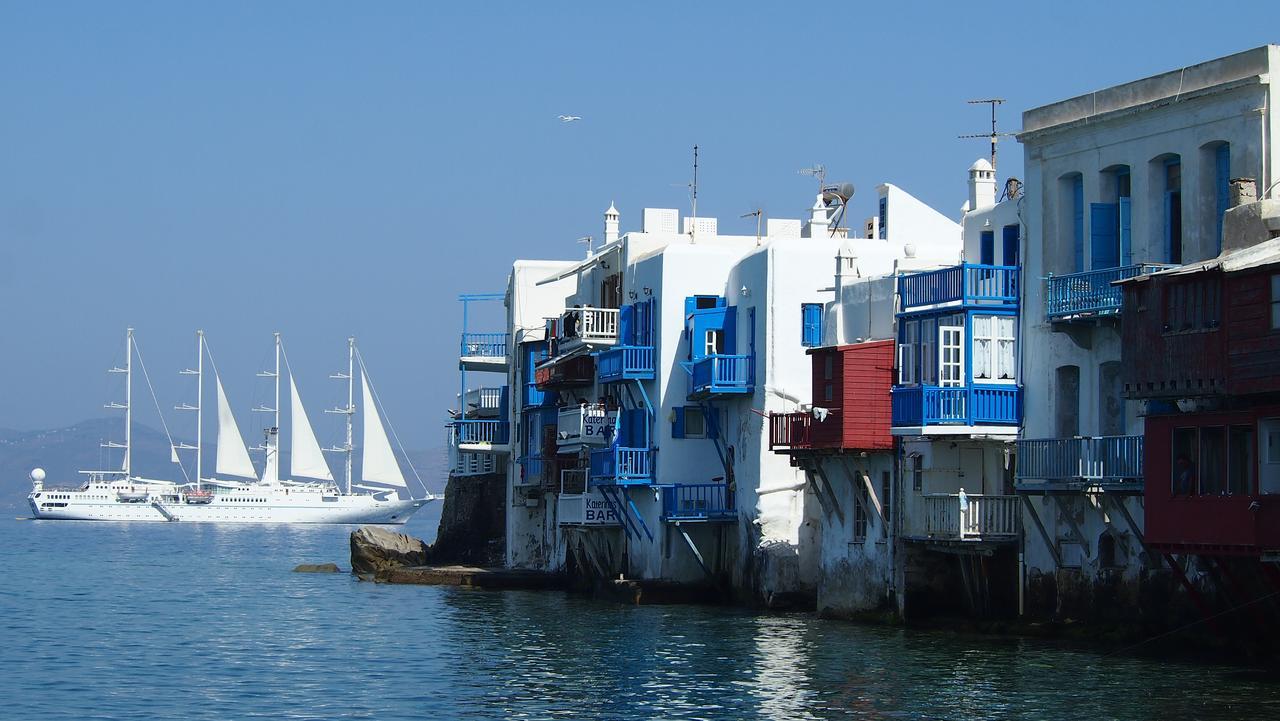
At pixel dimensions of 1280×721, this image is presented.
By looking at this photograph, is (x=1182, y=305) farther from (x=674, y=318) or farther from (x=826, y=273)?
(x=674, y=318)

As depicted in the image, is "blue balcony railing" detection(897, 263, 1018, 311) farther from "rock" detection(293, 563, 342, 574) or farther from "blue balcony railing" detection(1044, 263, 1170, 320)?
"rock" detection(293, 563, 342, 574)

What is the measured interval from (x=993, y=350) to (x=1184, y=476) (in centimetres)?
811

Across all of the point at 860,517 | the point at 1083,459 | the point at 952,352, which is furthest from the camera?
the point at 860,517

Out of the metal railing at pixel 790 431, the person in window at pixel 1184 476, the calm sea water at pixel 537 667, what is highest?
the metal railing at pixel 790 431

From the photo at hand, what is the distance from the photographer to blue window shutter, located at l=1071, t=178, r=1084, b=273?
1570 inches

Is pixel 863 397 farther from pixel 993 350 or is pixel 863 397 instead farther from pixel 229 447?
pixel 229 447

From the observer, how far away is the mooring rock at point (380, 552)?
246 feet

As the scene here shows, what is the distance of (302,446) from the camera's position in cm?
19438

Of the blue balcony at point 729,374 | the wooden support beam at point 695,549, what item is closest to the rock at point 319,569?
the wooden support beam at point 695,549

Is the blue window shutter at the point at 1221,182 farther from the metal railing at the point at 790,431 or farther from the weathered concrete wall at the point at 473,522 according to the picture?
the weathered concrete wall at the point at 473,522

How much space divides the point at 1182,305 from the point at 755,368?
20.0 meters

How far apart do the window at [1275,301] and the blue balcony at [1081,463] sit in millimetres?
4927

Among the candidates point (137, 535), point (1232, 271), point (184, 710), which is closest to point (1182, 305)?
point (1232, 271)

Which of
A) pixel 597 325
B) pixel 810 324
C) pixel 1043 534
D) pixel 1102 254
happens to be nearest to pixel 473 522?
pixel 597 325
